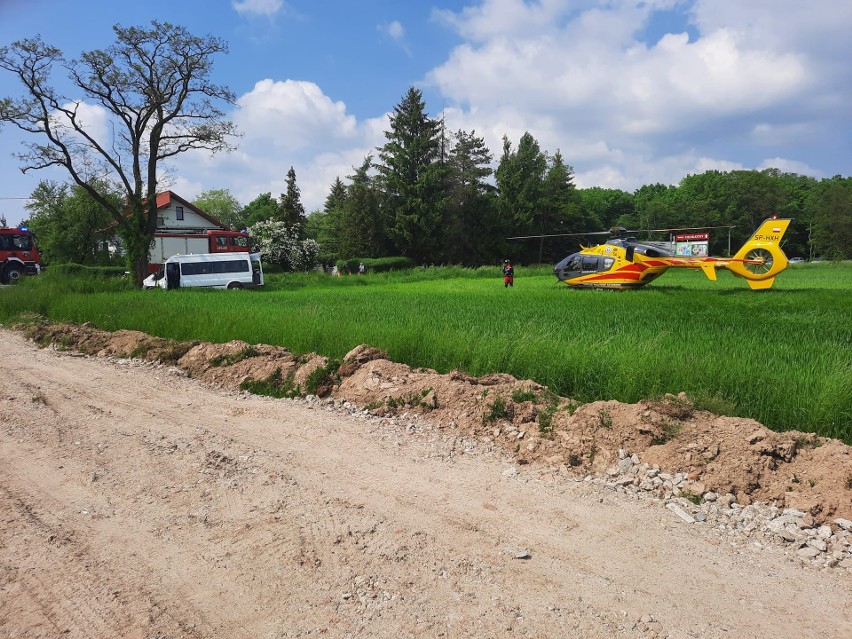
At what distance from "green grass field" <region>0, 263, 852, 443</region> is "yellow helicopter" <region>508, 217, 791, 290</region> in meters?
4.17

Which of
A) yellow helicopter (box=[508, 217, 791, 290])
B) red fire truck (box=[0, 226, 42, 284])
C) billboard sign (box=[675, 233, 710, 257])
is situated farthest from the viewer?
billboard sign (box=[675, 233, 710, 257])

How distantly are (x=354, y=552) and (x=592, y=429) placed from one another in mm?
3150

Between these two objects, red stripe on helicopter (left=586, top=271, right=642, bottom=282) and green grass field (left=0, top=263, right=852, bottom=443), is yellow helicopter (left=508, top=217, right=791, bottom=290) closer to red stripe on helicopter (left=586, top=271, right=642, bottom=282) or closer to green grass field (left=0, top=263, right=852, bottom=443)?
red stripe on helicopter (left=586, top=271, right=642, bottom=282)

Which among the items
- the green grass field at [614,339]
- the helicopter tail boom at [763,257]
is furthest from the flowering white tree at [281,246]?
the helicopter tail boom at [763,257]

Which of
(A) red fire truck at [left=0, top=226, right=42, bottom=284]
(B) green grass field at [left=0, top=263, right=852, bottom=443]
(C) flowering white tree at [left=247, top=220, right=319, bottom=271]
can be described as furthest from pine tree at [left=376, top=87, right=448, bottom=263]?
(B) green grass field at [left=0, top=263, right=852, bottom=443]

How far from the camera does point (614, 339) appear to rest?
953 centimetres

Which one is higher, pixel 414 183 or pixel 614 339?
pixel 414 183

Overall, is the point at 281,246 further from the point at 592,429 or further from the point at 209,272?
the point at 592,429

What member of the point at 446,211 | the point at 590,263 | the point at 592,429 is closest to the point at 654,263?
the point at 590,263

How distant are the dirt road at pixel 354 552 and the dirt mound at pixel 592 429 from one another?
22.8 inches

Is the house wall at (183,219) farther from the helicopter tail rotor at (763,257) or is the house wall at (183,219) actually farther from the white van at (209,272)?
the helicopter tail rotor at (763,257)

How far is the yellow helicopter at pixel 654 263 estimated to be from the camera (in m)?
24.0

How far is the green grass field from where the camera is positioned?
21.1 ft

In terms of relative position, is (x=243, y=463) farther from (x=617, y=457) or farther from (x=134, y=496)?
(x=617, y=457)
